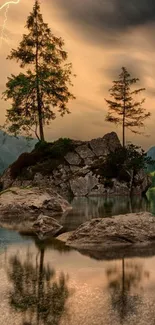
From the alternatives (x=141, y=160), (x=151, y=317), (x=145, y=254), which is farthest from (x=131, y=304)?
(x=141, y=160)

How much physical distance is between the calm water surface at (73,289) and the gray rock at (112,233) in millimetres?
1173

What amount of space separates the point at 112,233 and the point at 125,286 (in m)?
4.34

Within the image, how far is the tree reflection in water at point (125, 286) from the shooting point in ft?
17.5

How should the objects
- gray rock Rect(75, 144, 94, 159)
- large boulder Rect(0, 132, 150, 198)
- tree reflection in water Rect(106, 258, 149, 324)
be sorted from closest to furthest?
1. tree reflection in water Rect(106, 258, 149, 324)
2. large boulder Rect(0, 132, 150, 198)
3. gray rock Rect(75, 144, 94, 159)

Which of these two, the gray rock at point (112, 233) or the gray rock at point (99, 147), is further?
the gray rock at point (99, 147)

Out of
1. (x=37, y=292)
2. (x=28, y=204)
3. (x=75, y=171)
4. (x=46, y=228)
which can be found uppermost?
(x=75, y=171)

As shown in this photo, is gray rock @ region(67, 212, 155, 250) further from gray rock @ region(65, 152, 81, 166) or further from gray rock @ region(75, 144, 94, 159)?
gray rock @ region(75, 144, 94, 159)

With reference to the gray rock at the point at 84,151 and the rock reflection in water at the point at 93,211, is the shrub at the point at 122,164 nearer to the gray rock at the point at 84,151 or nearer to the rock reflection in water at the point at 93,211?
the gray rock at the point at 84,151

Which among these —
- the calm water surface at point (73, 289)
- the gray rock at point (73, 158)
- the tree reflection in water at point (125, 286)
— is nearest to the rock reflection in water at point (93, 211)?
the calm water surface at point (73, 289)

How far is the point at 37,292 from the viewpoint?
239 inches

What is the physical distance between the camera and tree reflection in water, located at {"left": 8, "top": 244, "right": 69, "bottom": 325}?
5074 millimetres

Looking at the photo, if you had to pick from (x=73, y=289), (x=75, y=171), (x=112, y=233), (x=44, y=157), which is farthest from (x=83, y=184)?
(x=73, y=289)

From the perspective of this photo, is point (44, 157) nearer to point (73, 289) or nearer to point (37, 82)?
point (37, 82)

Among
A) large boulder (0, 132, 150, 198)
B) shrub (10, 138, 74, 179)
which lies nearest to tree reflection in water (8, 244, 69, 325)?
large boulder (0, 132, 150, 198)
